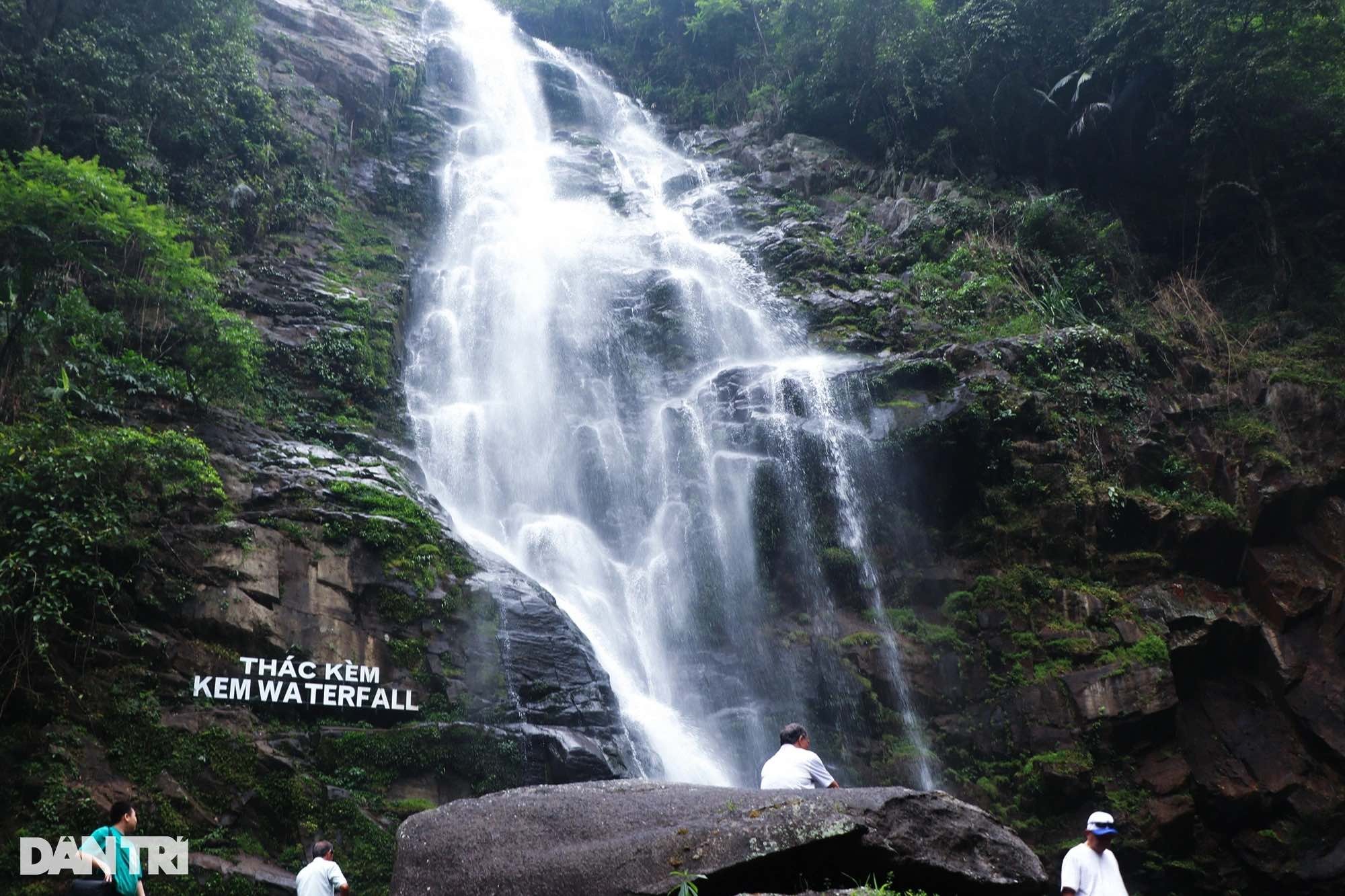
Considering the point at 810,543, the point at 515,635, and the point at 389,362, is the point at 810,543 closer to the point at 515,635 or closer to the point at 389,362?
the point at 515,635

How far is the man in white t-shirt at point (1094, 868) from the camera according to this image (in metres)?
5.47

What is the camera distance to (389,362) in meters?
16.5

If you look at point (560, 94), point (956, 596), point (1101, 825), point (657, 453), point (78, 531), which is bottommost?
point (1101, 825)

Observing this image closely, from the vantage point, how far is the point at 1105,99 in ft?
65.4

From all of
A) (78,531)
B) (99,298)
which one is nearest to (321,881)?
(78,531)

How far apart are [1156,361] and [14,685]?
1768cm

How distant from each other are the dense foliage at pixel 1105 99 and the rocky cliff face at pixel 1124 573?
2.37 meters

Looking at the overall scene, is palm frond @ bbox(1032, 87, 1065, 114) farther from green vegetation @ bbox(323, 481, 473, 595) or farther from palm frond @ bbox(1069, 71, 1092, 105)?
green vegetation @ bbox(323, 481, 473, 595)

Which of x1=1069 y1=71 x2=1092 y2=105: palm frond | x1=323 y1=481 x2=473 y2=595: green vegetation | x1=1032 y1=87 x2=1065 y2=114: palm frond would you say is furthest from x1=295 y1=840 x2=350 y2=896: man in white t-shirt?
x1=1032 y1=87 x2=1065 y2=114: palm frond

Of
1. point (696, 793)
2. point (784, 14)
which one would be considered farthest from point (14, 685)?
point (784, 14)

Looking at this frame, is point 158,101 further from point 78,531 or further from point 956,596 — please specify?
point 956,596

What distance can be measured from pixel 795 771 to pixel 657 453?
1104cm

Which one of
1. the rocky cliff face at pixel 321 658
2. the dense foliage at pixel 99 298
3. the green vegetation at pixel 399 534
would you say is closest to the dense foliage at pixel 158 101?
the rocky cliff face at pixel 321 658

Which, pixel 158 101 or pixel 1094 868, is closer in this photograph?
pixel 1094 868
